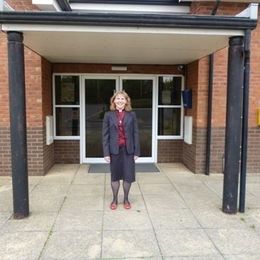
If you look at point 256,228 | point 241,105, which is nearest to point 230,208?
point 256,228

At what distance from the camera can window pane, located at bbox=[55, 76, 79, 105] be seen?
802 centimetres

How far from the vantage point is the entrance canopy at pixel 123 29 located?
13.4ft

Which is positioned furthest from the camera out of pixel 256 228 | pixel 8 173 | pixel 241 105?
pixel 8 173

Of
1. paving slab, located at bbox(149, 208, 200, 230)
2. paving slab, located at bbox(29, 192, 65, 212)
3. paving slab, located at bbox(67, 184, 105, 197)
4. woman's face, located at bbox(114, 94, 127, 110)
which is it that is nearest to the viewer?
paving slab, located at bbox(149, 208, 200, 230)

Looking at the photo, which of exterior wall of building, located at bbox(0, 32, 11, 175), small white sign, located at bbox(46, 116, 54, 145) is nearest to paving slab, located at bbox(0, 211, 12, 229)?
exterior wall of building, located at bbox(0, 32, 11, 175)

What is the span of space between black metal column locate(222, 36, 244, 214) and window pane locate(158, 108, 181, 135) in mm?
3616

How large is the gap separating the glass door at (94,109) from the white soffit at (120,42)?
916 mm

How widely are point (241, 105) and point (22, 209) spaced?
3308 millimetres

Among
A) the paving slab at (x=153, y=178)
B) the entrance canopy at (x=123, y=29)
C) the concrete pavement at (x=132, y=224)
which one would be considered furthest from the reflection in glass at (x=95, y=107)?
the entrance canopy at (x=123, y=29)

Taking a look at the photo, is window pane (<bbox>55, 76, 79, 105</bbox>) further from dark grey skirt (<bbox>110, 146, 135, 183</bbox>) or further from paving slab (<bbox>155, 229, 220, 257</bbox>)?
paving slab (<bbox>155, 229, 220, 257</bbox>)

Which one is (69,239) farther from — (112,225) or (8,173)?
(8,173)

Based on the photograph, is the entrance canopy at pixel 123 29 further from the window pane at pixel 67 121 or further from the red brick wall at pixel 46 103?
the window pane at pixel 67 121

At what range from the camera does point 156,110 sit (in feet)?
27.0

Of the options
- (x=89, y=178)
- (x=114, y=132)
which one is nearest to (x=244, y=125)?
(x=114, y=132)
